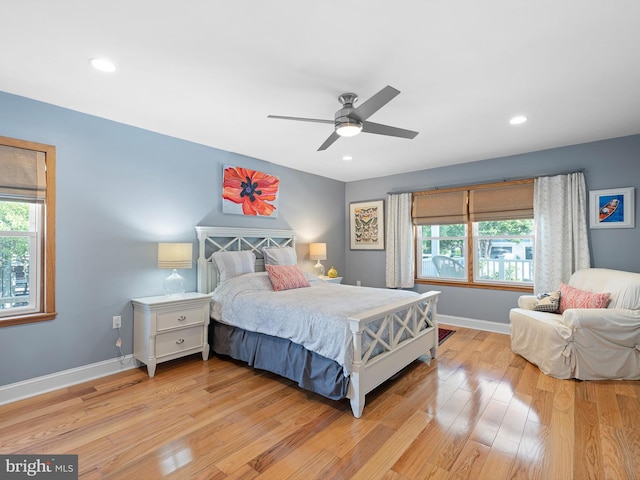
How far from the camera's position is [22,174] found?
8.74 feet

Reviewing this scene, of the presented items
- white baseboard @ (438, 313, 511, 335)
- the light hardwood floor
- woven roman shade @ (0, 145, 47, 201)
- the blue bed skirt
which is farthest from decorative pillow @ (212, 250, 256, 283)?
white baseboard @ (438, 313, 511, 335)

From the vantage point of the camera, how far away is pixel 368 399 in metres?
2.63

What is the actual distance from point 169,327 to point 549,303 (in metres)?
4.12

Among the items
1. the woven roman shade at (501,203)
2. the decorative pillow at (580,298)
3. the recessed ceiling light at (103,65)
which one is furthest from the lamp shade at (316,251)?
the recessed ceiling light at (103,65)

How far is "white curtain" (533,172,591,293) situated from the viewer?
3904 mm

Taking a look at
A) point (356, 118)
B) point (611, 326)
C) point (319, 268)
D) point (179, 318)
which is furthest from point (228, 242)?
point (611, 326)

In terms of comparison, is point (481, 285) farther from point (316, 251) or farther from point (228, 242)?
point (228, 242)

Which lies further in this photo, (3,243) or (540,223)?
(540,223)

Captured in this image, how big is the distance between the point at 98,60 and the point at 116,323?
2.36m

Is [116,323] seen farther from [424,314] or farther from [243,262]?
[424,314]

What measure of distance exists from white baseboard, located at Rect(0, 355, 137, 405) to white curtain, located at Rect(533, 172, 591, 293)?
5.02 m

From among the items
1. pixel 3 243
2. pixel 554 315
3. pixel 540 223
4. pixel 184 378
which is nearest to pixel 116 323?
pixel 184 378

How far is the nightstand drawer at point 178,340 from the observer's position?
3129mm

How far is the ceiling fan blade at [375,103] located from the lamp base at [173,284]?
98.8 inches
